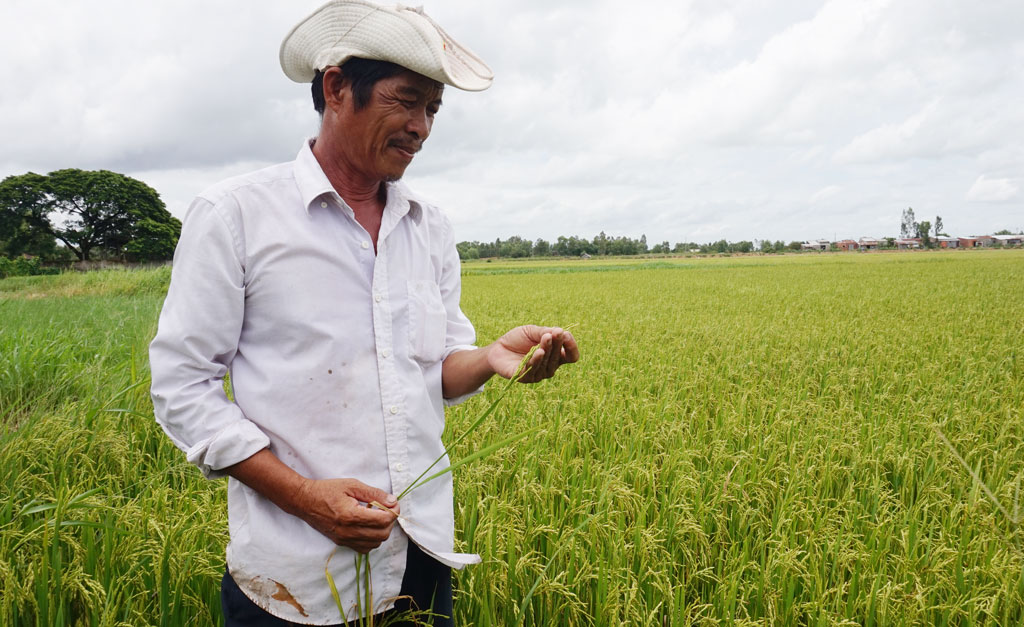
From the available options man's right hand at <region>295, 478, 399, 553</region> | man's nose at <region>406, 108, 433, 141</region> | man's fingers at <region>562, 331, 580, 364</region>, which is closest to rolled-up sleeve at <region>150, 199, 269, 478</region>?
man's right hand at <region>295, 478, 399, 553</region>

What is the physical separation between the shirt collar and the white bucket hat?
0.19m

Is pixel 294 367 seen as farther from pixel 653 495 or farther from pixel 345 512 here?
pixel 653 495

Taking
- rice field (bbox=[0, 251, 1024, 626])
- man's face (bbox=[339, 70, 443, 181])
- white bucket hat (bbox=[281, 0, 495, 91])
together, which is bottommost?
rice field (bbox=[0, 251, 1024, 626])

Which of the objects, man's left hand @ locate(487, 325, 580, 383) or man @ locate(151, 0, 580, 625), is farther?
man's left hand @ locate(487, 325, 580, 383)

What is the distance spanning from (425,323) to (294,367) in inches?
11.5

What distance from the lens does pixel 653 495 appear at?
8.53 ft

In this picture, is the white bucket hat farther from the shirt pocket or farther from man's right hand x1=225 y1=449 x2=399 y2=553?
man's right hand x1=225 y1=449 x2=399 y2=553

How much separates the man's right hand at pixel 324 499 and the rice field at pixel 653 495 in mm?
726

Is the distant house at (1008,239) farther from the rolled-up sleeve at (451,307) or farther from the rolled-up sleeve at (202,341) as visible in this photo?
the rolled-up sleeve at (202,341)

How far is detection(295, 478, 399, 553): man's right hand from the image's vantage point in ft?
3.46

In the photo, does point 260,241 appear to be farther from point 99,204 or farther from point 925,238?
point 925,238

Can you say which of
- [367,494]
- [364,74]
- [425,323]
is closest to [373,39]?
[364,74]

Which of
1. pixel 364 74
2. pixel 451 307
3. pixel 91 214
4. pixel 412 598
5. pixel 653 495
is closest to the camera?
pixel 364 74

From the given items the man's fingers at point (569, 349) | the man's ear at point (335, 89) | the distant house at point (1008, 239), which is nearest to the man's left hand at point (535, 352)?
the man's fingers at point (569, 349)
